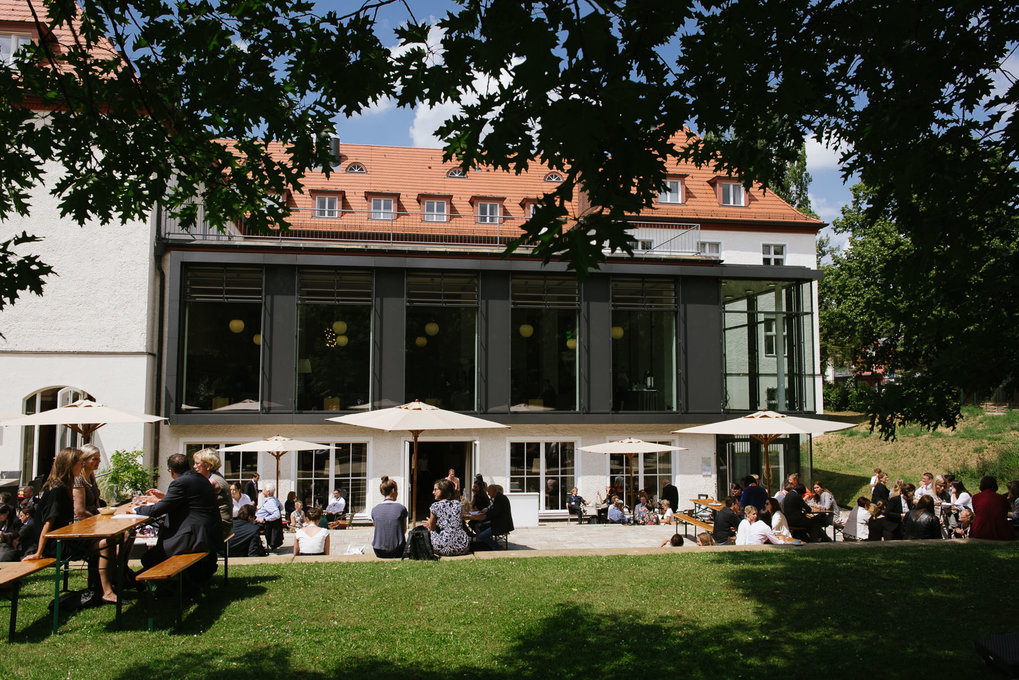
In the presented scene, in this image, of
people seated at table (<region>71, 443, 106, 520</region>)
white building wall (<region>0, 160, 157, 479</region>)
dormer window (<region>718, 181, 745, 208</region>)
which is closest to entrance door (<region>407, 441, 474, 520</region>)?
white building wall (<region>0, 160, 157, 479</region>)

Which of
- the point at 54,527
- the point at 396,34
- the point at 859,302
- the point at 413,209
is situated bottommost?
the point at 54,527

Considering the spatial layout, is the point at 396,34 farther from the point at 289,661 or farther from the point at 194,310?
the point at 194,310

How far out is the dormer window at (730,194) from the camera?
33281 millimetres

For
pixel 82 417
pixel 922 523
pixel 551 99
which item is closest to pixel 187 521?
pixel 551 99

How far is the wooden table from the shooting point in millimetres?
6422

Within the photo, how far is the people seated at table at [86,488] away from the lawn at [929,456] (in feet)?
88.3

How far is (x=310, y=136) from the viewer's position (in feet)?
19.4

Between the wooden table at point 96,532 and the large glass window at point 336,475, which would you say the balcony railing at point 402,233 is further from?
the wooden table at point 96,532

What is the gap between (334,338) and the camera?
21031mm

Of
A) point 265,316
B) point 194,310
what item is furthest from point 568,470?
point 194,310

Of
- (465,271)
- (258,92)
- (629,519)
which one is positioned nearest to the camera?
(258,92)

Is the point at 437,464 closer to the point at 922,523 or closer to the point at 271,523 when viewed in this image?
the point at 271,523

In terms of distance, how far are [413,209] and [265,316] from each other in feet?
41.1

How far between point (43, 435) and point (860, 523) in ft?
62.7
